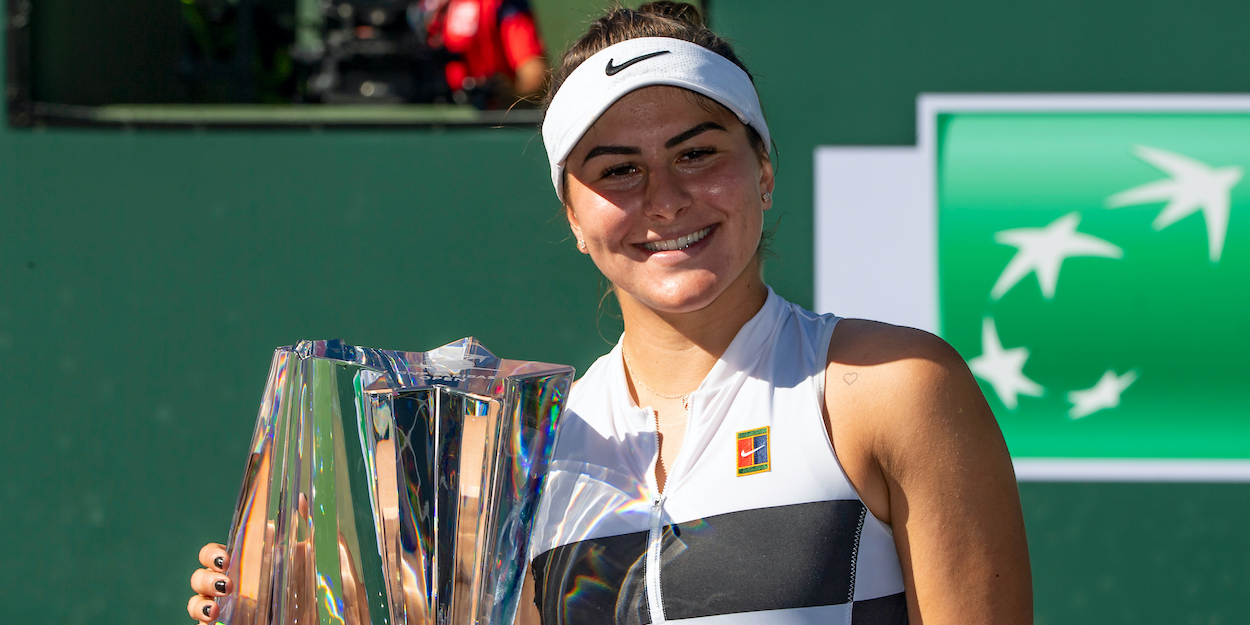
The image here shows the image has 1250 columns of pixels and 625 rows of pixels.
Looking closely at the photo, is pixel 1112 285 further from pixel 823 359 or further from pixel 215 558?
pixel 215 558

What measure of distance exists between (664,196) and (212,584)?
793 millimetres

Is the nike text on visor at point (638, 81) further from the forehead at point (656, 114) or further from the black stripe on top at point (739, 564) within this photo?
the black stripe on top at point (739, 564)

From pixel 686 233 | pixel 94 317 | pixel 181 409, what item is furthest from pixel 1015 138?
pixel 94 317

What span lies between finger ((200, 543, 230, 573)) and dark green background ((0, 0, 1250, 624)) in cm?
185

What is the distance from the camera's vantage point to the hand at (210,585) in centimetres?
130

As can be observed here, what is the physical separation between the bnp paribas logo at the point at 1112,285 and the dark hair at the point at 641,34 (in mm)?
1755

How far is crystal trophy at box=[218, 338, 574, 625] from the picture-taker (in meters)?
1.27

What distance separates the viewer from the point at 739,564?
4.10 feet

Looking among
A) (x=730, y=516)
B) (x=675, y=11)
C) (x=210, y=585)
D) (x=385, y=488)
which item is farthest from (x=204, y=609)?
(x=675, y=11)

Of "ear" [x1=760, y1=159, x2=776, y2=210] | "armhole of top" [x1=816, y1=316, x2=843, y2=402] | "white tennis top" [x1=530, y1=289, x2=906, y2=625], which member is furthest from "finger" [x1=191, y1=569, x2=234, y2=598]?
"ear" [x1=760, y1=159, x2=776, y2=210]

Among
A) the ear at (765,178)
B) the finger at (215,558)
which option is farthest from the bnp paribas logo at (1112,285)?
the finger at (215,558)

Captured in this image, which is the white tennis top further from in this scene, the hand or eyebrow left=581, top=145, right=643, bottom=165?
the hand

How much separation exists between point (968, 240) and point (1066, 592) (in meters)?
1.13

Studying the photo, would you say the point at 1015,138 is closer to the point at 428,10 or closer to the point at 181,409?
the point at 428,10
